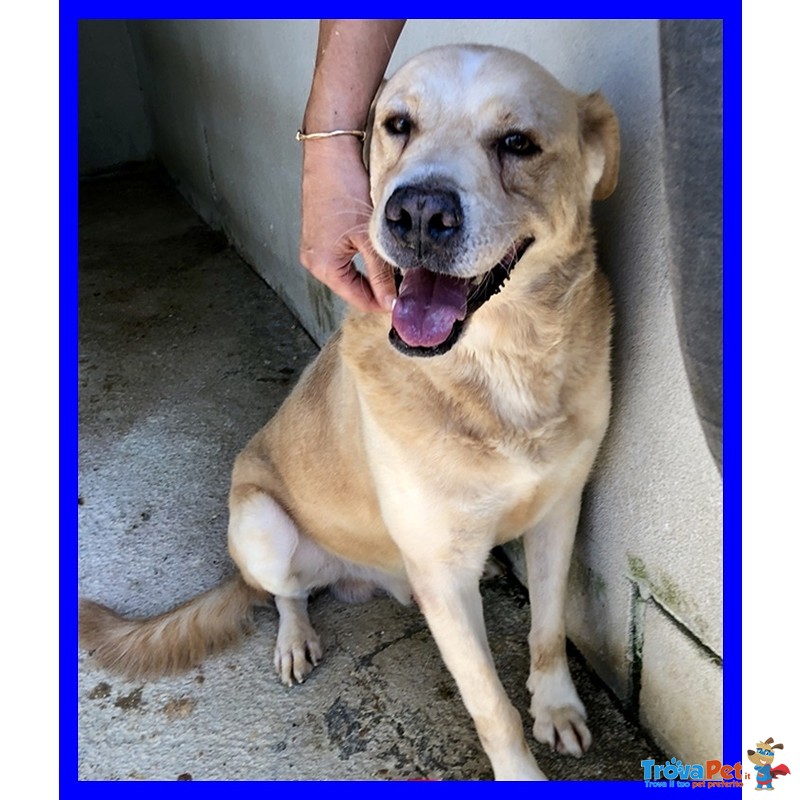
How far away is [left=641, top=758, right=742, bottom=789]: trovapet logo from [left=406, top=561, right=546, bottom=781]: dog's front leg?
26cm

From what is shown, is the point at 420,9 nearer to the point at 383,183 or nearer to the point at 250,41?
the point at 383,183

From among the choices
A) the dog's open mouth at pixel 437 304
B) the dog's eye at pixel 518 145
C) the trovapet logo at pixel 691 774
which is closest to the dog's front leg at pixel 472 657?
the trovapet logo at pixel 691 774

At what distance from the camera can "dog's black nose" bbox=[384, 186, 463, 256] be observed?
1.42m

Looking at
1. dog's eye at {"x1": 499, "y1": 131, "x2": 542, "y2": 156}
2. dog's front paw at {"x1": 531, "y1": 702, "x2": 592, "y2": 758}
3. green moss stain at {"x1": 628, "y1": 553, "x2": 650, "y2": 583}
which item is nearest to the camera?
dog's eye at {"x1": 499, "y1": 131, "x2": 542, "y2": 156}

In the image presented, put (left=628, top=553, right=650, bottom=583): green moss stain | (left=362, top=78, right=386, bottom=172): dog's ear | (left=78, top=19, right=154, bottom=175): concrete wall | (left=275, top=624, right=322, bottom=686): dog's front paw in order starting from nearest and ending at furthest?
(left=362, top=78, right=386, bottom=172): dog's ear
(left=628, top=553, right=650, bottom=583): green moss stain
(left=275, top=624, right=322, bottom=686): dog's front paw
(left=78, top=19, right=154, bottom=175): concrete wall

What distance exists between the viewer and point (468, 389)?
1.77m

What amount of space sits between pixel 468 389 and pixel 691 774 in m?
0.97

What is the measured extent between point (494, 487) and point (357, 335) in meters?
0.49

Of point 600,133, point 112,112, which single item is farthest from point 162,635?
point 112,112

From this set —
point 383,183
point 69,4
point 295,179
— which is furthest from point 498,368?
point 295,179

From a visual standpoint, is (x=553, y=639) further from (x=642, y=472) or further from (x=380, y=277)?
(x=380, y=277)

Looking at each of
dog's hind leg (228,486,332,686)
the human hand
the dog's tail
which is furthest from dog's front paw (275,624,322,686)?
the human hand

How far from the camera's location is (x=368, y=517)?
2160 millimetres

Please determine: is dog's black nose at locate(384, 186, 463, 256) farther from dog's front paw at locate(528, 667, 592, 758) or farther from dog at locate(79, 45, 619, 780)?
dog's front paw at locate(528, 667, 592, 758)
